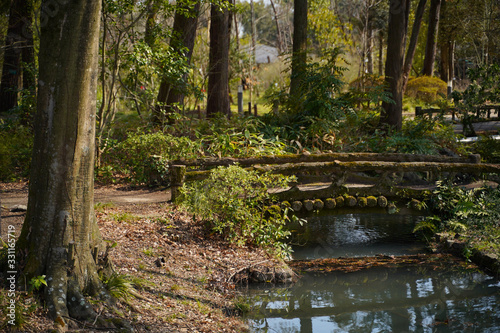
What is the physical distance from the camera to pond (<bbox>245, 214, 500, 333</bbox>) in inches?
252

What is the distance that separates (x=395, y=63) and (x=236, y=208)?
9451mm

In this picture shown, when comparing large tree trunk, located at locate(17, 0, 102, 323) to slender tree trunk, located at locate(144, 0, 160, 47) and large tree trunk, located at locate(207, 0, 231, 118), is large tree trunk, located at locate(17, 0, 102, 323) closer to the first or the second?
slender tree trunk, located at locate(144, 0, 160, 47)

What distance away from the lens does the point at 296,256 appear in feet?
30.6

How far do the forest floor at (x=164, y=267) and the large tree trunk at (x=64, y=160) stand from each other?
30cm

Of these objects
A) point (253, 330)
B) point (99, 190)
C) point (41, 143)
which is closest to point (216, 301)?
point (253, 330)

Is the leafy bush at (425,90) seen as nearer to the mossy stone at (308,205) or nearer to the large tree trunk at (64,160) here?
the mossy stone at (308,205)

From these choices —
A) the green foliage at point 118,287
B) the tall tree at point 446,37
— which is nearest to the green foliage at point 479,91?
the green foliage at point 118,287

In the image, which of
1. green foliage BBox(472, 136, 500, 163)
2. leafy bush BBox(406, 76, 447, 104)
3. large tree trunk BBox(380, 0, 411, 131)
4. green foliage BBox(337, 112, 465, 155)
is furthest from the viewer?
leafy bush BBox(406, 76, 447, 104)

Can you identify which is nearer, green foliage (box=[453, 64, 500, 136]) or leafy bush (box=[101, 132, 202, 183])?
leafy bush (box=[101, 132, 202, 183])

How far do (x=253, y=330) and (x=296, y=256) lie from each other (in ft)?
11.3

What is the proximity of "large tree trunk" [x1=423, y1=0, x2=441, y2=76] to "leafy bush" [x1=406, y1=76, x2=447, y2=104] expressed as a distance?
4.78ft

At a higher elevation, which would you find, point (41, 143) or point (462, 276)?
point (41, 143)

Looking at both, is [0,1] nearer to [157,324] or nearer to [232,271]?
[232,271]

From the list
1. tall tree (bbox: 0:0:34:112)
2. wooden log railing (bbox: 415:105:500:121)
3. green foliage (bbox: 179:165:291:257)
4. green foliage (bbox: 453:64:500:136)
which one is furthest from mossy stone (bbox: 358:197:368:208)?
tall tree (bbox: 0:0:34:112)
